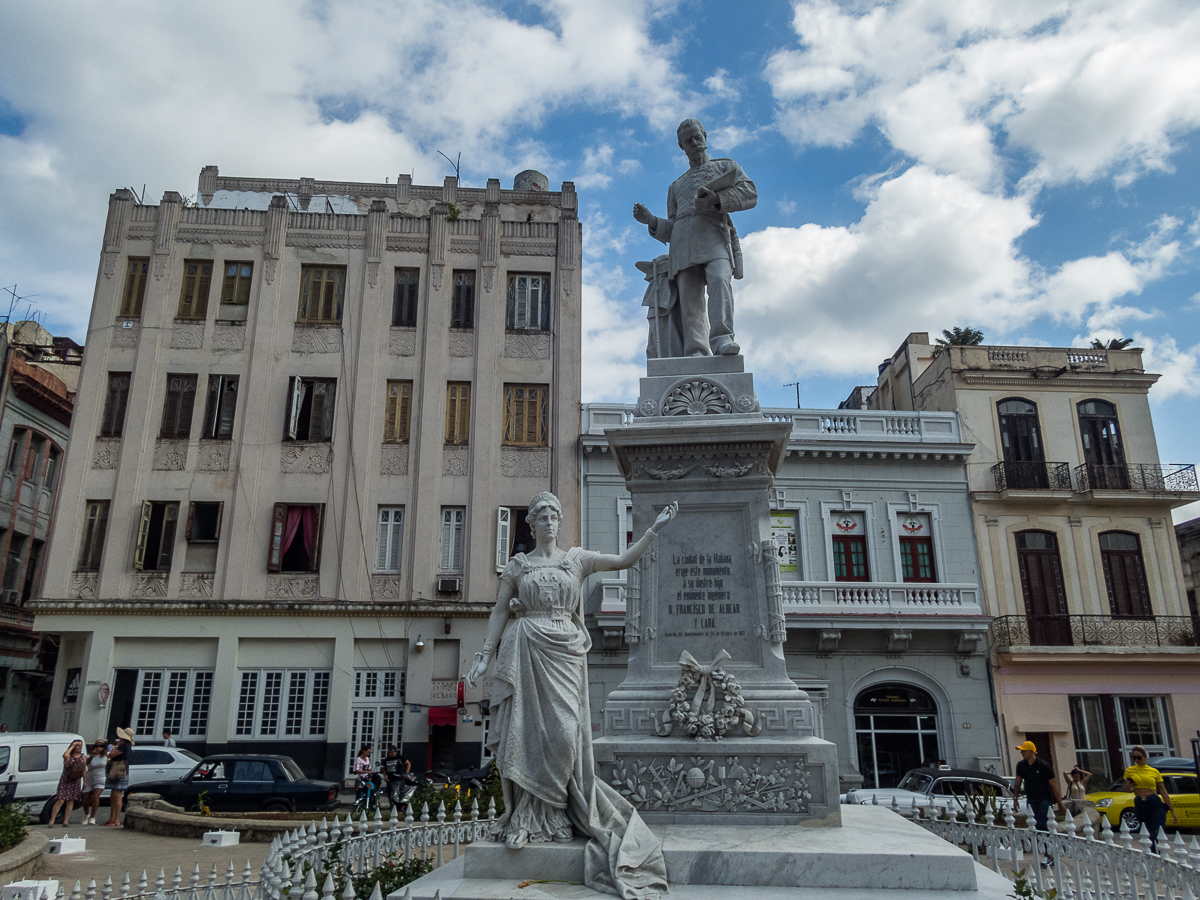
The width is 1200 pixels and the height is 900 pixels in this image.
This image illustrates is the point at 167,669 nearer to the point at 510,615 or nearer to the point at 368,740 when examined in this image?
the point at 368,740

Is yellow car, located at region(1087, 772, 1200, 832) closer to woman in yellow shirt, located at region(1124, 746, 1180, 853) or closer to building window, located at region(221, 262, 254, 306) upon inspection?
woman in yellow shirt, located at region(1124, 746, 1180, 853)

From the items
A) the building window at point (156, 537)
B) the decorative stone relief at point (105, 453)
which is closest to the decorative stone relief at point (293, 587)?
the building window at point (156, 537)

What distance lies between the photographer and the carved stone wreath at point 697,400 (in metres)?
8.14

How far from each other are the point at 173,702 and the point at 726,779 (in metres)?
20.8

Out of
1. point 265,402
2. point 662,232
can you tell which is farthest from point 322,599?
point 662,232

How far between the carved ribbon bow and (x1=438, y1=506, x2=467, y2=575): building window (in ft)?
57.5

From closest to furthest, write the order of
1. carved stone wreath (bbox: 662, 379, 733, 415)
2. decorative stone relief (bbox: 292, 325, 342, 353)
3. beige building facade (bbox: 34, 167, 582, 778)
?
carved stone wreath (bbox: 662, 379, 733, 415) < beige building facade (bbox: 34, 167, 582, 778) < decorative stone relief (bbox: 292, 325, 342, 353)

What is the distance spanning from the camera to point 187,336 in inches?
1024

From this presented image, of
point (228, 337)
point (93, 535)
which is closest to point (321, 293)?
point (228, 337)

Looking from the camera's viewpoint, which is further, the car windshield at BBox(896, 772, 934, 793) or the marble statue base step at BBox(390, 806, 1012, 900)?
the car windshield at BBox(896, 772, 934, 793)

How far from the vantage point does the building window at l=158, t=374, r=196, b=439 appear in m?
25.2

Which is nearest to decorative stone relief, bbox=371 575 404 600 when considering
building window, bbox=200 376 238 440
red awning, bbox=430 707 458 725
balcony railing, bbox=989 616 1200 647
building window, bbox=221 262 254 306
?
red awning, bbox=430 707 458 725

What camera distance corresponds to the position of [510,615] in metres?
6.41

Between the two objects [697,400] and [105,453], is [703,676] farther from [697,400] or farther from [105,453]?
[105,453]
